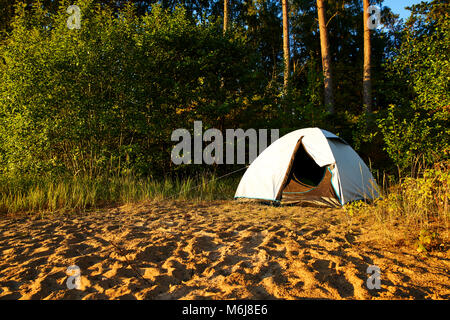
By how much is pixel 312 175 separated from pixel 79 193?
5.10m

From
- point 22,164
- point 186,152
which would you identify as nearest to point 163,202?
point 186,152

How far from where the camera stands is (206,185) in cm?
726

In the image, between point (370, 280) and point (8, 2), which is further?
point (8, 2)

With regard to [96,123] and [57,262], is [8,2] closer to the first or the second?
[96,123]

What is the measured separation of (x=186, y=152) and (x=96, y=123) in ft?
8.23
